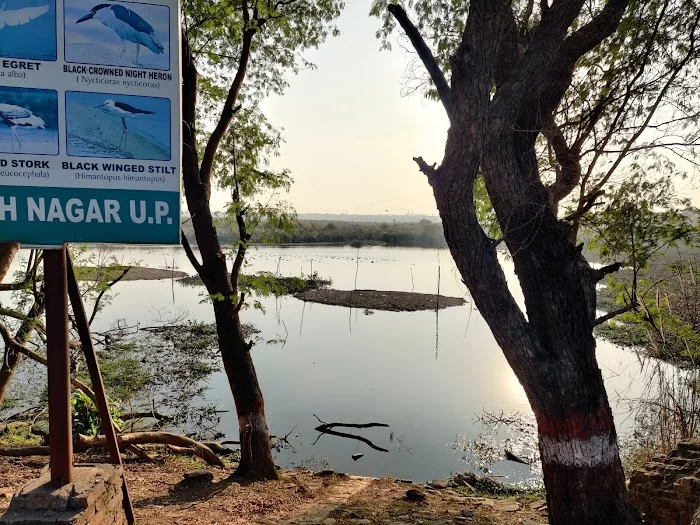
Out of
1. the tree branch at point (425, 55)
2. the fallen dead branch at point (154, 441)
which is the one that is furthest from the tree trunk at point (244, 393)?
the tree branch at point (425, 55)

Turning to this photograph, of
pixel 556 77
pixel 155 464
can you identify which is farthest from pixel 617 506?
pixel 155 464

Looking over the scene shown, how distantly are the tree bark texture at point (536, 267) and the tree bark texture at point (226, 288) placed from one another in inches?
132

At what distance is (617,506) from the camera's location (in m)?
3.96

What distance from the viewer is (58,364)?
9.52 ft

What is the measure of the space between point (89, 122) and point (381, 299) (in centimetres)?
2348

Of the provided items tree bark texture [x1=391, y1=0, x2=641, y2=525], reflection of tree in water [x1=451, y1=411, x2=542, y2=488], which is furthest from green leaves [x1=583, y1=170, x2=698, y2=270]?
reflection of tree in water [x1=451, y1=411, x2=542, y2=488]

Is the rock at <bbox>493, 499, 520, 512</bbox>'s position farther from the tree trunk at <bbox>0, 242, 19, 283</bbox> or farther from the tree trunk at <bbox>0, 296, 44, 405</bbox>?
the tree trunk at <bbox>0, 296, 44, 405</bbox>

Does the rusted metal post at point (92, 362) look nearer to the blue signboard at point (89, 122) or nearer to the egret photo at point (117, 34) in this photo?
the blue signboard at point (89, 122)

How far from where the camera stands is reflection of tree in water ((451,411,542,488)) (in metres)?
8.62

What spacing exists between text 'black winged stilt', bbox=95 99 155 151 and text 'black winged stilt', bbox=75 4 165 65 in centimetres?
27

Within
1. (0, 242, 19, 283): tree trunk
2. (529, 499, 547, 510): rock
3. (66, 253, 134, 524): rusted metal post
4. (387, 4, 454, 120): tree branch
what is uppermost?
(387, 4, 454, 120): tree branch

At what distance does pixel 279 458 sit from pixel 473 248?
6.78 metres

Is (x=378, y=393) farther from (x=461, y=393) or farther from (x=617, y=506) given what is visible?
(x=617, y=506)

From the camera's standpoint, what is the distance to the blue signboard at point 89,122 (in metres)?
2.68
